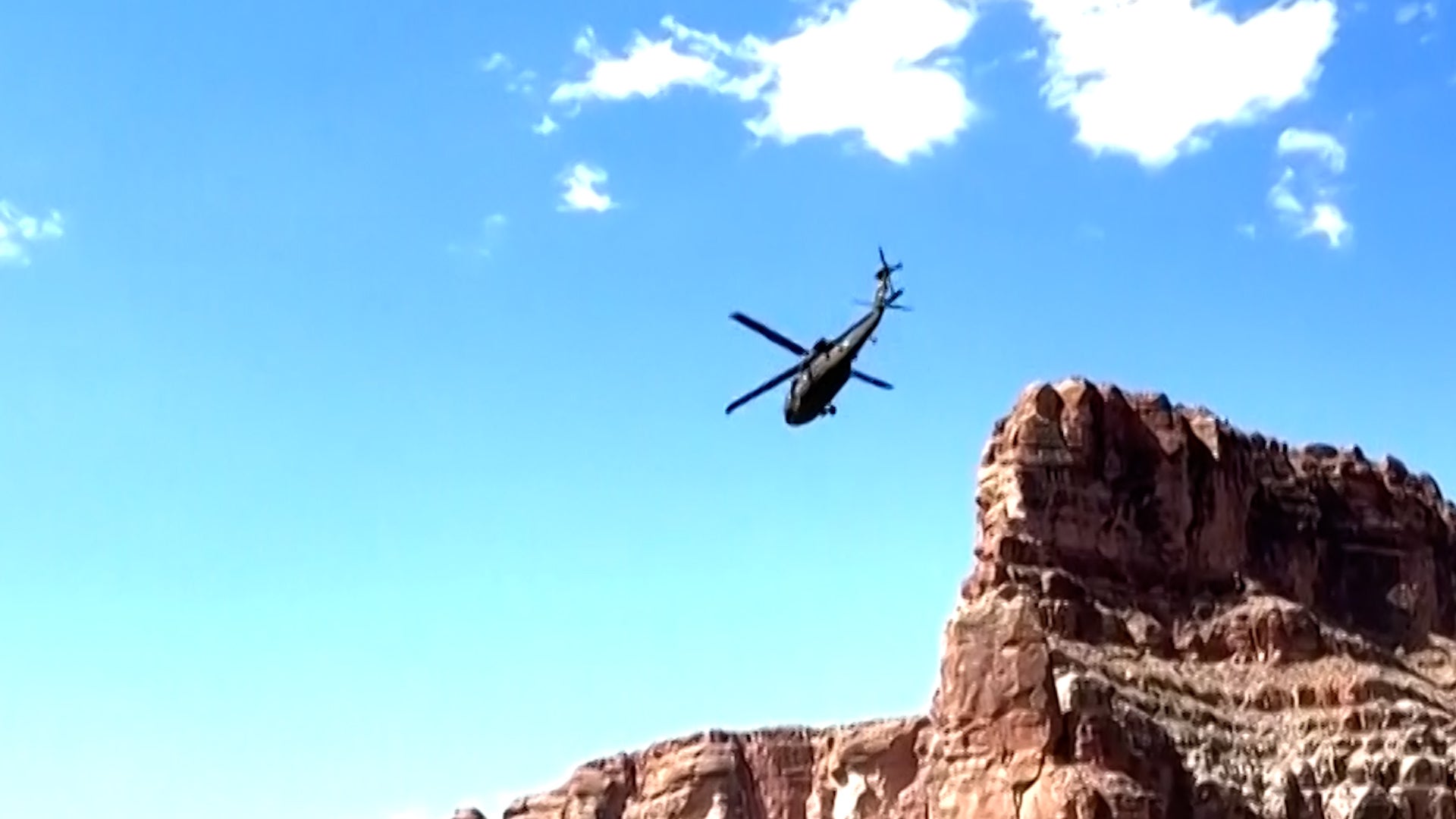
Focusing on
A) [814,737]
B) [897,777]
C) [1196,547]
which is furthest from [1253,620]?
[814,737]

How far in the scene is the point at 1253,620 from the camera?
Result: 107312mm

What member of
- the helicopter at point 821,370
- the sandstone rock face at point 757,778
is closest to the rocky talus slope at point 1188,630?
the sandstone rock face at point 757,778

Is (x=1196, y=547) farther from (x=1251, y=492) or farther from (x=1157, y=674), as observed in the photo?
(x=1157, y=674)

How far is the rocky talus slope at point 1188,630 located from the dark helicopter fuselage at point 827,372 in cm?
4449

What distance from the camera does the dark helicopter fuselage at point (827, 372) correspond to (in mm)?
41000

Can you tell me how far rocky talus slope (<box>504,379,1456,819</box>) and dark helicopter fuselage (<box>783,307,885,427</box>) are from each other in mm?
44491

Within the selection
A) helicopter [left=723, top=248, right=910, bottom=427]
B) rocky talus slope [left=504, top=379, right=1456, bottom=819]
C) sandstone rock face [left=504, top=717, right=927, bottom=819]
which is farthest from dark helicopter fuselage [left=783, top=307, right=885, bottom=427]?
sandstone rock face [left=504, top=717, right=927, bottom=819]

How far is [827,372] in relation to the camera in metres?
41.1

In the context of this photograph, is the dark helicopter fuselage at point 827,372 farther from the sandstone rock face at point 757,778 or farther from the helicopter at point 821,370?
the sandstone rock face at point 757,778

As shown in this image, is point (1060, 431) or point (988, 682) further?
point (1060, 431)

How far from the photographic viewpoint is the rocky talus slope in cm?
8800

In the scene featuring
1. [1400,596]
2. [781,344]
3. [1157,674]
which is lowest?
[781,344]

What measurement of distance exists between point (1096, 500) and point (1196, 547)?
632cm

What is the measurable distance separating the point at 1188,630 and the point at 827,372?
69.2 meters
